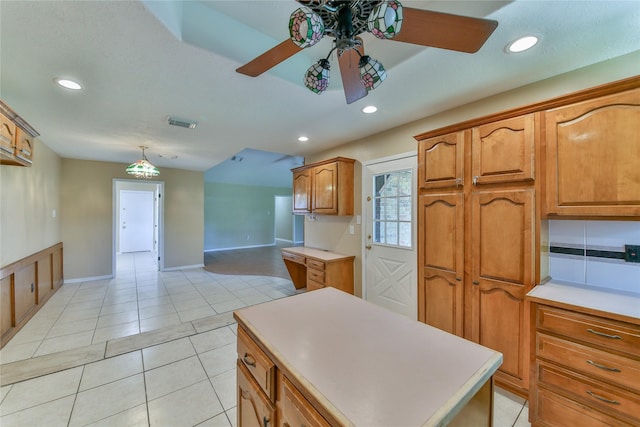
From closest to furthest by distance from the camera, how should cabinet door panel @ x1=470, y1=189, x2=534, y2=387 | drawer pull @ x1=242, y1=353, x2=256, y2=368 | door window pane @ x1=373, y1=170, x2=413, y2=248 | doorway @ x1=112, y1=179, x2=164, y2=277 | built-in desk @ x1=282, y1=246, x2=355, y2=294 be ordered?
drawer pull @ x1=242, y1=353, x2=256, y2=368, cabinet door panel @ x1=470, y1=189, x2=534, y2=387, door window pane @ x1=373, y1=170, x2=413, y2=248, built-in desk @ x1=282, y1=246, x2=355, y2=294, doorway @ x1=112, y1=179, x2=164, y2=277

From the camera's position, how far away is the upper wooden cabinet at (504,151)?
5.64ft

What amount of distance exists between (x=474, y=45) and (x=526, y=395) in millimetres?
2339

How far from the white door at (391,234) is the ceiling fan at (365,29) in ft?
5.76

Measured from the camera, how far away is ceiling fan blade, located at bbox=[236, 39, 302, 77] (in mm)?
1145

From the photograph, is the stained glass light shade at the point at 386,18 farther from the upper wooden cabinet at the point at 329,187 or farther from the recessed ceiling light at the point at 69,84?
the upper wooden cabinet at the point at 329,187

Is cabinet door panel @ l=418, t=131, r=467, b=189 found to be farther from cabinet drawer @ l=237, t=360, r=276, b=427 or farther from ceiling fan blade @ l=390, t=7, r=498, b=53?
cabinet drawer @ l=237, t=360, r=276, b=427

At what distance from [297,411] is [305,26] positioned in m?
1.28


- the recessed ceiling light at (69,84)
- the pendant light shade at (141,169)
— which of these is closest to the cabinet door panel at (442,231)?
the recessed ceiling light at (69,84)

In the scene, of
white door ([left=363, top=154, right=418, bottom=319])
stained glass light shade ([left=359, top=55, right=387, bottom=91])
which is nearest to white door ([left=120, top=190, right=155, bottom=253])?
white door ([left=363, top=154, right=418, bottom=319])

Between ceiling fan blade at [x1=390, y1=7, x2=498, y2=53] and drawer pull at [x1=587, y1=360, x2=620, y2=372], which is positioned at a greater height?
ceiling fan blade at [x1=390, y1=7, x2=498, y2=53]

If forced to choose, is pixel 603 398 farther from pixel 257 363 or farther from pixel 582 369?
pixel 257 363

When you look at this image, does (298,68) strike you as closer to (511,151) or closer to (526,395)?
(511,151)

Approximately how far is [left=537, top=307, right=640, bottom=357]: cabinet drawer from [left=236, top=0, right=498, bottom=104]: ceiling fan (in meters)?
1.59

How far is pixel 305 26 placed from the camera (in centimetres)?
85
